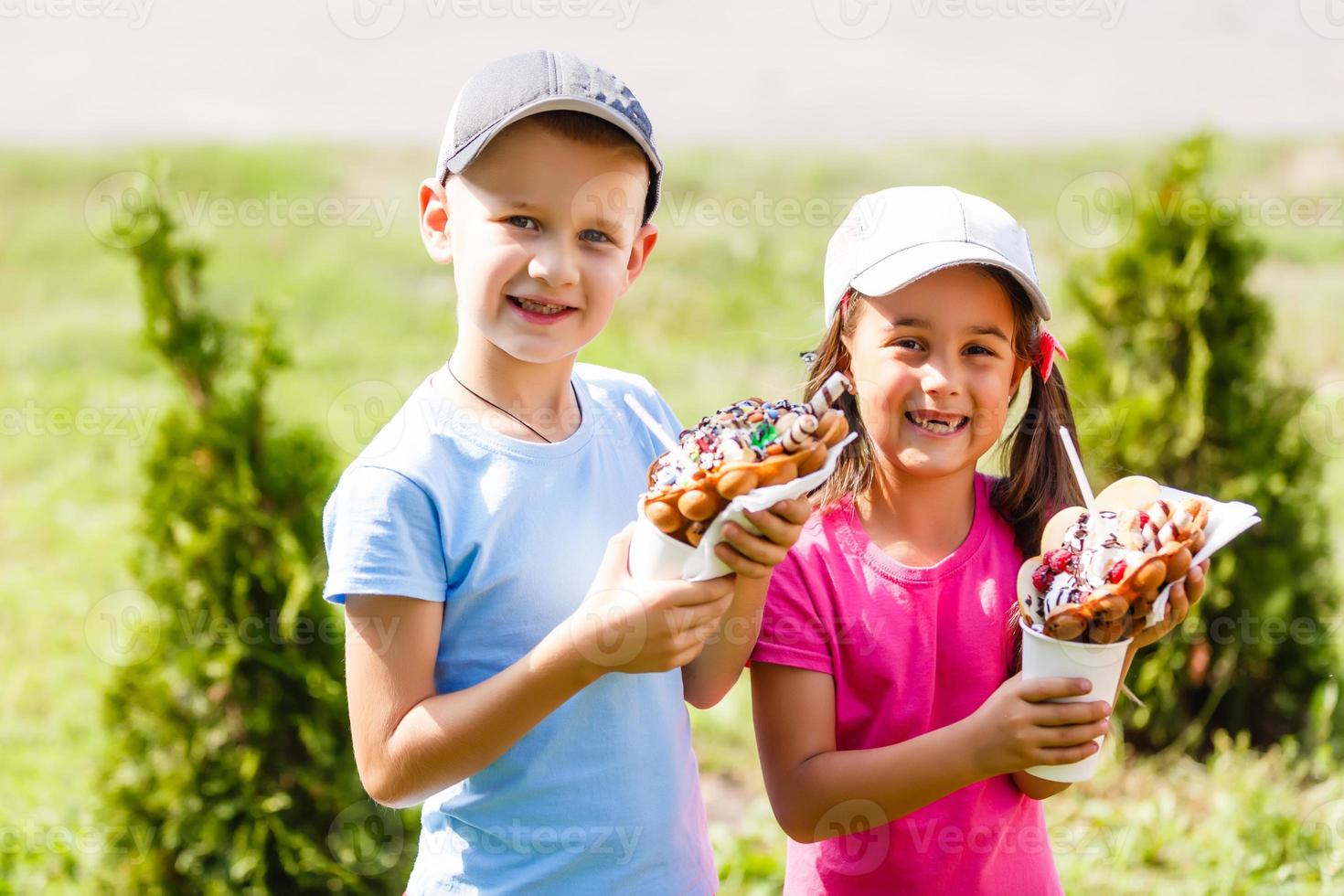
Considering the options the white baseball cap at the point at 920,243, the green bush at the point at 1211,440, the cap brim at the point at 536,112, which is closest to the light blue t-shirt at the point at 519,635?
the cap brim at the point at 536,112

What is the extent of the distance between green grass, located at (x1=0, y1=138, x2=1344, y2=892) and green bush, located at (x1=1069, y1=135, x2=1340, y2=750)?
10.3 inches

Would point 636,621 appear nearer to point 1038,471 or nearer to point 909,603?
point 909,603

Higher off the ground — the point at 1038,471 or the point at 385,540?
the point at 1038,471

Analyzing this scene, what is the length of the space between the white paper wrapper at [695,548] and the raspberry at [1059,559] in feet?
1.73

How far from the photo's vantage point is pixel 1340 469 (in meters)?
7.64

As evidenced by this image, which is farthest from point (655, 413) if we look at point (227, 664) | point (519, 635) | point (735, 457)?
point (227, 664)

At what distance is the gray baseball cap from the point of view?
1.88 meters

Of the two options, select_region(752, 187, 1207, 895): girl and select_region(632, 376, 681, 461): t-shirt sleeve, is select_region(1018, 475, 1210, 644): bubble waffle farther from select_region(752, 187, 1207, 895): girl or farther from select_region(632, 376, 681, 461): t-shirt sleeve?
select_region(632, 376, 681, 461): t-shirt sleeve

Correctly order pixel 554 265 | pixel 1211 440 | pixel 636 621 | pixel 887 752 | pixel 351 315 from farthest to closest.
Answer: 1. pixel 351 315
2. pixel 1211 440
3. pixel 887 752
4. pixel 554 265
5. pixel 636 621

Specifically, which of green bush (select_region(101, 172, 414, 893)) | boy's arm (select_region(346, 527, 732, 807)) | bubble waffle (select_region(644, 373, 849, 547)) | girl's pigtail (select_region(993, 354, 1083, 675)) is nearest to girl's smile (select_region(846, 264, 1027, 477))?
bubble waffle (select_region(644, 373, 849, 547))

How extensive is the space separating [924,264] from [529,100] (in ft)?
2.41

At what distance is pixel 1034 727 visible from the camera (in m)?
1.95

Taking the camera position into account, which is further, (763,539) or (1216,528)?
(1216,528)

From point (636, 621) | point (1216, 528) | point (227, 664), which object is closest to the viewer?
point (636, 621)
